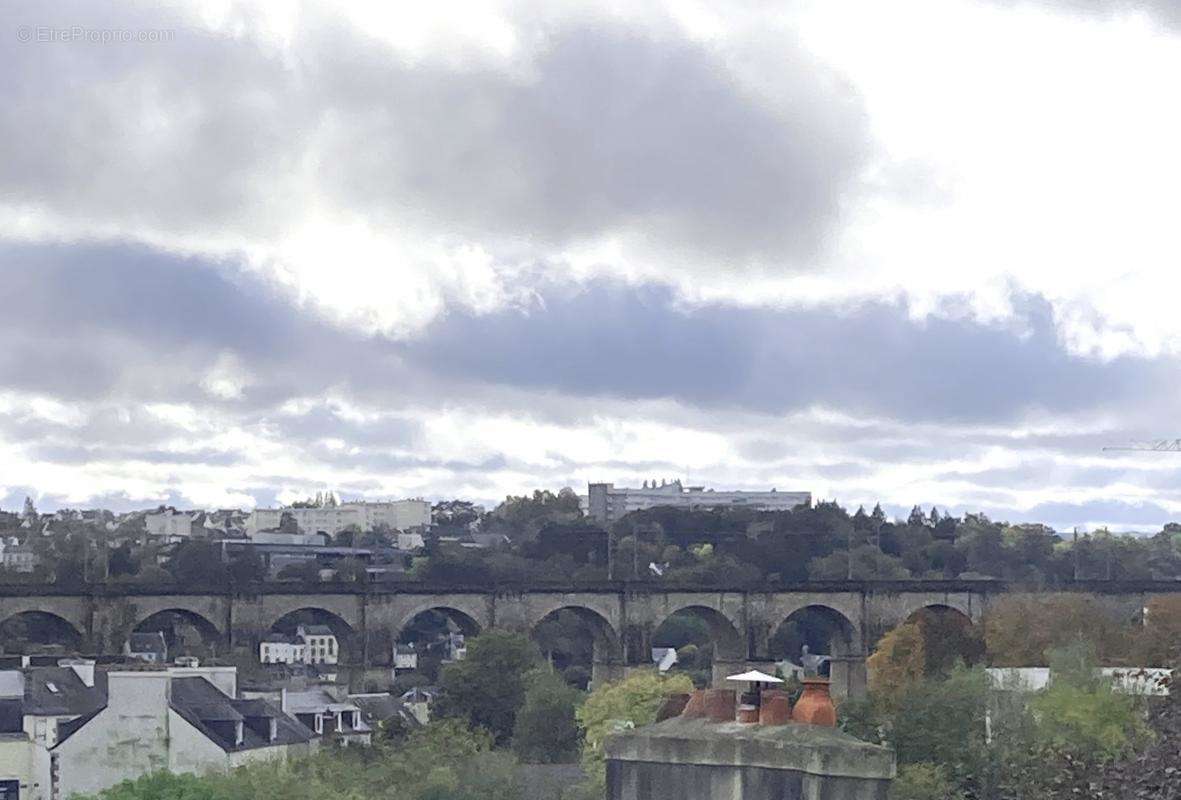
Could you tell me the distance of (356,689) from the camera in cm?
12362

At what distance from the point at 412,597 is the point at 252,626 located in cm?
986

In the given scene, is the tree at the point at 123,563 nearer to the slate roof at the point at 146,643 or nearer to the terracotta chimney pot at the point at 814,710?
the slate roof at the point at 146,643

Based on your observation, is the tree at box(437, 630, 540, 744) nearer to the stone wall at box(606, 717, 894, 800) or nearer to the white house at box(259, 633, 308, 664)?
the stone wall at box(606, 717, 894, 800)

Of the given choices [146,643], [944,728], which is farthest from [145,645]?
[944,728]

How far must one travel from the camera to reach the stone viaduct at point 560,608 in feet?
416

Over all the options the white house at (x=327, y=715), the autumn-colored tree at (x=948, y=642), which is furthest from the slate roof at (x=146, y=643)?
the white house at (x=327, y=715)

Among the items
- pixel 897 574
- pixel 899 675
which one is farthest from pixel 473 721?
pixel 897 574

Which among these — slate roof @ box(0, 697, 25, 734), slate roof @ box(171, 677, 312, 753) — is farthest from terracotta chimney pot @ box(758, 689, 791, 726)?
slate roof @ box(0, 697, 25, 734)

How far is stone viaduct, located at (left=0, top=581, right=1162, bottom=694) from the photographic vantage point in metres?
127

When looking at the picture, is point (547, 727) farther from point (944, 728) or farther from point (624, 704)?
point (944, 728)

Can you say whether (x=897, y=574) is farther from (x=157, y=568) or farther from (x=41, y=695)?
(x=41, y=695)

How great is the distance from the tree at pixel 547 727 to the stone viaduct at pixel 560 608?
44.5m

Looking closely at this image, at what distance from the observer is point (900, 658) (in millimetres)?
114000

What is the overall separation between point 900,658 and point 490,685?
26457 millimetres
